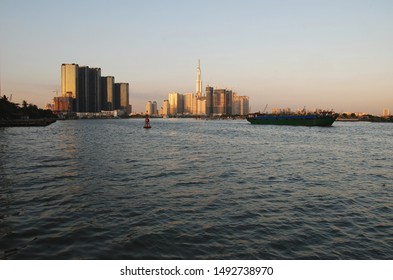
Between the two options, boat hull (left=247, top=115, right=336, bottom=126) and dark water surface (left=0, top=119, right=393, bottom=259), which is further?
boat hull (left=247, top=115, right=336, bottom=126)

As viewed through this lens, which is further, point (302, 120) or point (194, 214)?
point (302, 120)

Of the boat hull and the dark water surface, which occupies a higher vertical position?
the boat hull

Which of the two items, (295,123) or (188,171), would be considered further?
(295,123)

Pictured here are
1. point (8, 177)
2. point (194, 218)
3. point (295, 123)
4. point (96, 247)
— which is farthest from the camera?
point (295, 123)

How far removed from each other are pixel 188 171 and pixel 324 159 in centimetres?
1605

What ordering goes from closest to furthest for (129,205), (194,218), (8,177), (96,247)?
1. (96,247)
2. (194,218)
3. (129,205)
4. (8,177)

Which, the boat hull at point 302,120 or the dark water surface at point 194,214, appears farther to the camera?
the boat hull at point 302,120

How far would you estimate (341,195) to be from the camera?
1772cm

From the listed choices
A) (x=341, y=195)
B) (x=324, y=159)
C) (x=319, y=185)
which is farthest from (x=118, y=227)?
(x=324, y=159)

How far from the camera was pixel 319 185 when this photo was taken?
20359 mm

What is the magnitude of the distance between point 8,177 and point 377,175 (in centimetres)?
2600

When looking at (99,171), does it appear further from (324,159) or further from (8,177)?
(324,159)

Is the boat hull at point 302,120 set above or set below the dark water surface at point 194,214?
above

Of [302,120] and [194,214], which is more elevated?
[302,120]
